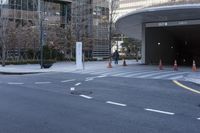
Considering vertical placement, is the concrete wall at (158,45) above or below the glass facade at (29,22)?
below

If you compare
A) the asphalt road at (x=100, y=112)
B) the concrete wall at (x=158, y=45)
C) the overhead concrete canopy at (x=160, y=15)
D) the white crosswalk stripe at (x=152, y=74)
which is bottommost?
the asphalt road at (x=100, y=112)

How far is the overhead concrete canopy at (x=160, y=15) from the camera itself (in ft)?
104

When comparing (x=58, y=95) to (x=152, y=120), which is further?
(x=58, y=95)

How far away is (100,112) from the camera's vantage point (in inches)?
403

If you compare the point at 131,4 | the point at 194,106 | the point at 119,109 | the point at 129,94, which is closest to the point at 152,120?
the point at 119,109

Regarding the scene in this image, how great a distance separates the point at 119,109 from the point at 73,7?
195ft

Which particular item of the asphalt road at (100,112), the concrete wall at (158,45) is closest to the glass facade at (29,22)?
the concrete wall at (158,45)

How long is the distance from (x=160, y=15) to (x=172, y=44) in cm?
1610

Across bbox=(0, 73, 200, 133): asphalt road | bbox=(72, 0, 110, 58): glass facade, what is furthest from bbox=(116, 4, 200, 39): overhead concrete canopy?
bbox=(72, 0, 110, 58): glass facade

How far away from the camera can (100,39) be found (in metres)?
72.4

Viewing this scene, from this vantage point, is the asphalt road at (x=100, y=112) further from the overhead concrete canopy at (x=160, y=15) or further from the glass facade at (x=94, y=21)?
the glass facade at (x=94, y=21)

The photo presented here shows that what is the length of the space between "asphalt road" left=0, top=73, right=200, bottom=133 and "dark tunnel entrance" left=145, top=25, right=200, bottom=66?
28.3 m

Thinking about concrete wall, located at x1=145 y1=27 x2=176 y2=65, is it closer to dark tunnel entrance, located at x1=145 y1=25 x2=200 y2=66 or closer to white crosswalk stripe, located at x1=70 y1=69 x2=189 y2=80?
dark tunnel entrance, located at x1=145 y1=25 x2=200 y2=66

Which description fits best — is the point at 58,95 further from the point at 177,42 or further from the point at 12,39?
the point at 177,42
